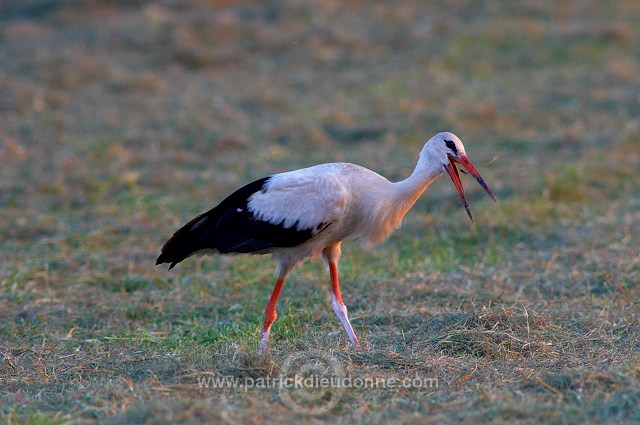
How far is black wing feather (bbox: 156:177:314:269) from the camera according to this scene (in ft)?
17.4

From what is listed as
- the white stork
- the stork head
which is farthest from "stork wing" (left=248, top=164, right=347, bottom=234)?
the stork head

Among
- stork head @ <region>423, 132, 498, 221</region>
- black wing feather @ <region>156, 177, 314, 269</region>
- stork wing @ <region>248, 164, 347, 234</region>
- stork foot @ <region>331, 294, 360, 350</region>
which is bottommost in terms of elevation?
stork foot @ <region>331, 294, 360, 350</region>

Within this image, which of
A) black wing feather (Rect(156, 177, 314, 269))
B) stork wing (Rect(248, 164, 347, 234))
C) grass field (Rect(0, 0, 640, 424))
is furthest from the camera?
black wing feather (Rect(156, 177, 314, 269))

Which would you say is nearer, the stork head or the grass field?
the grass field

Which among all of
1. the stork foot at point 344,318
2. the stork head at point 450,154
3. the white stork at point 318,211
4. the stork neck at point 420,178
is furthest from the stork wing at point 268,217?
the stork head at point 450,154

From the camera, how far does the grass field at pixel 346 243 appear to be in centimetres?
441

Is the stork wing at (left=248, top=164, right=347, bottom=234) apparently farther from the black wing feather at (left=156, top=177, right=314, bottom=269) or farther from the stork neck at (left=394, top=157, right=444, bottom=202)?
the stork neck at (left=394, top=157, right=444, bottom=202)

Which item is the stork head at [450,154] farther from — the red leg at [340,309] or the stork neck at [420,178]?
the red leg at [340,309]

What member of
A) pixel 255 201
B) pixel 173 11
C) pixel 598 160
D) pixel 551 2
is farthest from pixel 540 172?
pixel 173 11

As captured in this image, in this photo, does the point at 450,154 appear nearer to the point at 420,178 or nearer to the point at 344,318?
the point at 420,178

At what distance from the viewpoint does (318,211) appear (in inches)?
202

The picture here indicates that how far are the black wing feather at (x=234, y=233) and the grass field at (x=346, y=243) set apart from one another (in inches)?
21.0

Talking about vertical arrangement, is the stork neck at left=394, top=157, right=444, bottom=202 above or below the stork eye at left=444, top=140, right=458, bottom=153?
below

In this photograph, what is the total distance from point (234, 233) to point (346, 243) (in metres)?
2.46
